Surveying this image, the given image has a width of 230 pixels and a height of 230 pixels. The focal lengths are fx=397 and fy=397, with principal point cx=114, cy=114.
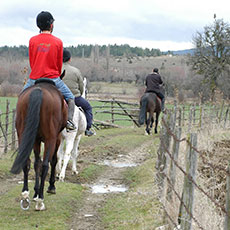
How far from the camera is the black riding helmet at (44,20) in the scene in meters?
6.39

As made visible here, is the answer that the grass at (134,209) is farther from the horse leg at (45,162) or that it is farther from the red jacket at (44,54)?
the red jacket at (44,54)

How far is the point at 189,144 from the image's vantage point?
444 centimetres

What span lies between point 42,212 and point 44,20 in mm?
3034

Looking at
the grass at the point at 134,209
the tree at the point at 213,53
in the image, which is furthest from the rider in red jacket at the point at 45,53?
the tree at the point at 213,53

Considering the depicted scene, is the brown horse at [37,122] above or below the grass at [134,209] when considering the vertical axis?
above

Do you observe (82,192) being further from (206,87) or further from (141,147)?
(206,87)

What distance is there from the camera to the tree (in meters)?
39.6

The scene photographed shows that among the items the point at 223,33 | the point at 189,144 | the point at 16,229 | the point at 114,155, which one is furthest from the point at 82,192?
the point at 223,33

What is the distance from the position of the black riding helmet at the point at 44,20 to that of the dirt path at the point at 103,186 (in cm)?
308

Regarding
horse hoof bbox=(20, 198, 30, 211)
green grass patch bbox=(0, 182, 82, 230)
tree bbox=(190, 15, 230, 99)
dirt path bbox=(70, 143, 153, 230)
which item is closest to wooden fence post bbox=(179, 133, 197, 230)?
dirt path bbox=(70, 143, 153, 230)

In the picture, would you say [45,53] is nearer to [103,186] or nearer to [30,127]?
[30,127]

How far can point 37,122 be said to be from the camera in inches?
223

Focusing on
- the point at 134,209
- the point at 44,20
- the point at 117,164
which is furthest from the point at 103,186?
the point at 44,20

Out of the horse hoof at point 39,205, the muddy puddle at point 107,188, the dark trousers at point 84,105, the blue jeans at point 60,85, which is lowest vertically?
the muddy puddle at point 107,188
